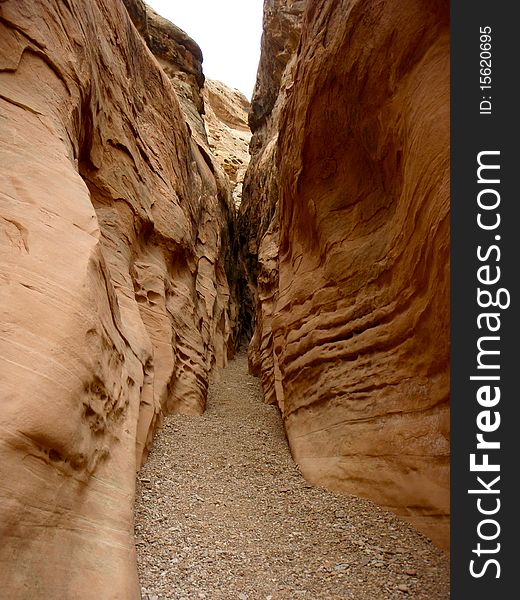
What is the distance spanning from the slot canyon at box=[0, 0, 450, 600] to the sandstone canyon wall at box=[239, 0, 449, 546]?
33mm

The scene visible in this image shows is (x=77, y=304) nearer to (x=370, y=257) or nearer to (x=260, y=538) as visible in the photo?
(x=260, y=538)

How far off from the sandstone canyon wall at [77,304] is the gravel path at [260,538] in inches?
19.2

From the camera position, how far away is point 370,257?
5.68 meters

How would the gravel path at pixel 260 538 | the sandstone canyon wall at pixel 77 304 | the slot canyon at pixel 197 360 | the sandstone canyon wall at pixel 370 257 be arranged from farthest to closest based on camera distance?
the sandstone canyon wall at pixel 370 257, the gravel path at pixel 260 538, the slot canyon at pixel 197 360, the sandstone canyon wall at pixel 77 304

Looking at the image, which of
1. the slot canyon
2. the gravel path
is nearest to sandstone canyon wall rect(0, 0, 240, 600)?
the slot canyon

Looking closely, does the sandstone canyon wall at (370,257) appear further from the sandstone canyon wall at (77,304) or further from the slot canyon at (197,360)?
the sandstone canyon wall at (77,304)

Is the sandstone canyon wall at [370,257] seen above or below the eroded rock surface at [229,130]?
below

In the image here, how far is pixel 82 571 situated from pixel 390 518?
2.93 meters

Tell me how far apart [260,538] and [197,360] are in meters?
5.32

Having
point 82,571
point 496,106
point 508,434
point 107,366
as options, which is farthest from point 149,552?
point 496,106

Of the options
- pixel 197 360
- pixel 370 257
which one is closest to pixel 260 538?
pixel 370 257

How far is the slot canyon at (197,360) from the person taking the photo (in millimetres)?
3018

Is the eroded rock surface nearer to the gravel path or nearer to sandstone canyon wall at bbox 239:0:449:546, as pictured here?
sandstone canyon wall at bbox 239:0:449:546

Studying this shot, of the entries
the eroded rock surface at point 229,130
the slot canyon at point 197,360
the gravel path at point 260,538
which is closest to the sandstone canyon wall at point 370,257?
the slot canyon at point 197,360
